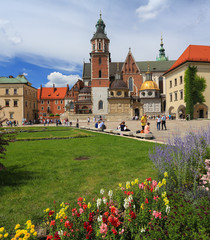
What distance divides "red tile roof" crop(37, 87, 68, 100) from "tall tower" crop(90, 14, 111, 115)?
24.6 meters

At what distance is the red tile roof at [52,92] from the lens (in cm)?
7044

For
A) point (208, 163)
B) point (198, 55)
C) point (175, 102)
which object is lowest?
point (208, 163)

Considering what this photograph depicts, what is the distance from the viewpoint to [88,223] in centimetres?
245

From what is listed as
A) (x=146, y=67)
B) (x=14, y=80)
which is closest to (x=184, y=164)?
(x=14, y=80)

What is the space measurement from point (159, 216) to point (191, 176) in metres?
1.80

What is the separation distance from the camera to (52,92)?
7238 centimetres

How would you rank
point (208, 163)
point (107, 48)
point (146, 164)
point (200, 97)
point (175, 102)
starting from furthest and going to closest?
point (107, 48)
point (175, 102)
point (200, 97)
point (146, 164)
point (208, 163)

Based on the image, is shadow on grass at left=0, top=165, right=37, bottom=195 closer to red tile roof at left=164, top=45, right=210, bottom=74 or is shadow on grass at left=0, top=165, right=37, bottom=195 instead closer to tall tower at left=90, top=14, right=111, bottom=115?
red tile roof at left=164, top=45, right=210, bottom=74

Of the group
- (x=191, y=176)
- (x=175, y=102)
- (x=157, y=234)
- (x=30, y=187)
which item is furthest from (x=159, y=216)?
(x=175, y=102)

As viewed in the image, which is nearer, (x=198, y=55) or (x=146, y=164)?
(x=146, y=164)

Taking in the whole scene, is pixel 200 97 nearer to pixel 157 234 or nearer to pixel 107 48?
pixel 107 48

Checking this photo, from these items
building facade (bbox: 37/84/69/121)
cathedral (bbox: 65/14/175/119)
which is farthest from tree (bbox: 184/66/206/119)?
building facade (bbox: 37/84/69/121)

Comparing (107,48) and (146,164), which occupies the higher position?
(107,48)

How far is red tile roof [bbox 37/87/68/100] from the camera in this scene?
7044 cm
